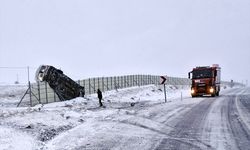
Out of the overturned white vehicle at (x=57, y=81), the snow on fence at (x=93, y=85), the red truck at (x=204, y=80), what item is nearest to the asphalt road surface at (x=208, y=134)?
the snow on fence at (x=93, y=85)

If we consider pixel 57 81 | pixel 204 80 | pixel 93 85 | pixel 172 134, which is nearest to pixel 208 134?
pixel 172 134

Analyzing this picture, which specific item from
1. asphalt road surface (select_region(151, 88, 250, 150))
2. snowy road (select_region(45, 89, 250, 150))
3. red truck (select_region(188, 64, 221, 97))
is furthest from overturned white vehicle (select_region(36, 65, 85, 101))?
asphalt road surface (select_region(151, 88, 250, 150))

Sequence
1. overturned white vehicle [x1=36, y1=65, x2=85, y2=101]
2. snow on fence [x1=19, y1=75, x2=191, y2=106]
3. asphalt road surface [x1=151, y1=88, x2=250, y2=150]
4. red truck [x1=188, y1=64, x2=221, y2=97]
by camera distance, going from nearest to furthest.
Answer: asphalt road surface [x1=151, y1=88, x2=250, y2=150] → snow on fence [x1=19, y1=75, x2=191, y2=106] → overturned white vehicle [x1=36, y1=65, x2=85, y2=101] → red truck [x1=188, y1=64, x2=221, y2=97]

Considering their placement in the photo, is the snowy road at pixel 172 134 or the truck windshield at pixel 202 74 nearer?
the snowy road at pixel 172 134

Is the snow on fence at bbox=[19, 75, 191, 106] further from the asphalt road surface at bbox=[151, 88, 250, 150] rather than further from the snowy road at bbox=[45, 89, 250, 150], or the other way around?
the asphalt road surface at bbox=[151, 88, 250, 150]

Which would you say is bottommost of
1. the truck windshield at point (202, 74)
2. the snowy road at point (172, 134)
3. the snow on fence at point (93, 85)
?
the snow on fence at point (93, 85)

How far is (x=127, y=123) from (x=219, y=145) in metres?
5.92

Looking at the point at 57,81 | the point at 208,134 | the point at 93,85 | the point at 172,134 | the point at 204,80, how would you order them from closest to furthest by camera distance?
the point at 208,134
the point at 172,134
the point at 57,81
the point at 204,80
the point at 93,85

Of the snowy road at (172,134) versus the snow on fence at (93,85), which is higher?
the snowy road at (172,134)

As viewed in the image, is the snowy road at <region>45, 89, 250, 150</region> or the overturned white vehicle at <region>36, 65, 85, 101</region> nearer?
the snowy road at <region>45, 89, 250, 150</region>

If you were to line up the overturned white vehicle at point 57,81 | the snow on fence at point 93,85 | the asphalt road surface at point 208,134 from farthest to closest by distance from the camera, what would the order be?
the overturned white vehicle at point 57,81 < the snow on fence at point 93,85 < the asphalt road surface at point 208,134

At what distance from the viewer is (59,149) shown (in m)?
11.0

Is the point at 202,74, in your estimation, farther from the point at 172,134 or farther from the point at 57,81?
the point at 172,134

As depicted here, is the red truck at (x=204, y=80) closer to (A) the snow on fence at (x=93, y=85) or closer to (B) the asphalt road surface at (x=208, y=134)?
(A) the snow on fence at (x=93, y=85)
